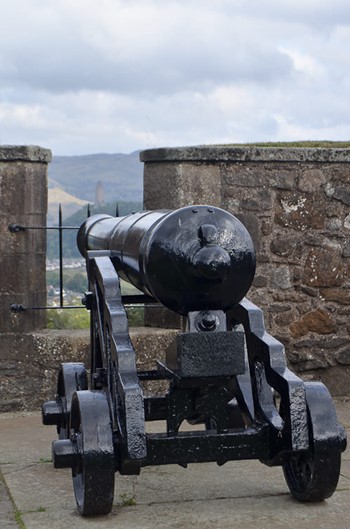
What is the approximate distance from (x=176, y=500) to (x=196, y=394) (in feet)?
1.68

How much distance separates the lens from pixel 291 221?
26.4ft

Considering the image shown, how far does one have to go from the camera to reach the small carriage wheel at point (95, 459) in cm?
471


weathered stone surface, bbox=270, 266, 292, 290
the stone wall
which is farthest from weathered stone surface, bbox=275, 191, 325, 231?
weathered stone surface, bbox=270, 266, 292, 290

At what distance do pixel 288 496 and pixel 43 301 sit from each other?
324 cm

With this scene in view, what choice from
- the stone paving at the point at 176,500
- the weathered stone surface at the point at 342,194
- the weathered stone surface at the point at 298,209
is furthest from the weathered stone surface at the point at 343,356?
the stone paving at the point at 176,500

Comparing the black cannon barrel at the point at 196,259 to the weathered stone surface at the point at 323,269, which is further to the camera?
the weathered stone surface at the point at 323,269

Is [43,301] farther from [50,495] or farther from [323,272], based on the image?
[50,495]

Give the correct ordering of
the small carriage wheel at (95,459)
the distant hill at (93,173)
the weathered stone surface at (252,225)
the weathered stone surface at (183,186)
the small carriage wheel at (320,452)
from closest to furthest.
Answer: the small carriage wheel at (95,459) → the small carriage wheel at (320,452) → the weathered stone surface at (183,186) → the weathered stone surface at (252,225) → the distant hill at (93,173)

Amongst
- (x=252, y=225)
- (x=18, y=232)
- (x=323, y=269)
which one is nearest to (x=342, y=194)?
(x=323, y=269)

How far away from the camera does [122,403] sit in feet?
15.8

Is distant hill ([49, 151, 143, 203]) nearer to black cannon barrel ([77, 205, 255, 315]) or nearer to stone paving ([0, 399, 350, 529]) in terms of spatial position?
stone paving ([0, 399, 350, 529])

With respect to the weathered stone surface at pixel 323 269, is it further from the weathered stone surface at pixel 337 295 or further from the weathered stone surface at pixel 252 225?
the weathered stone surface at pixel 252 225

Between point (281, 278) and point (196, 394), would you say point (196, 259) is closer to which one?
point (196, 394)

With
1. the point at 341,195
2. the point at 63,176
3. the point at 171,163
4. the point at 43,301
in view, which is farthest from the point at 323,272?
the point at 63,176
